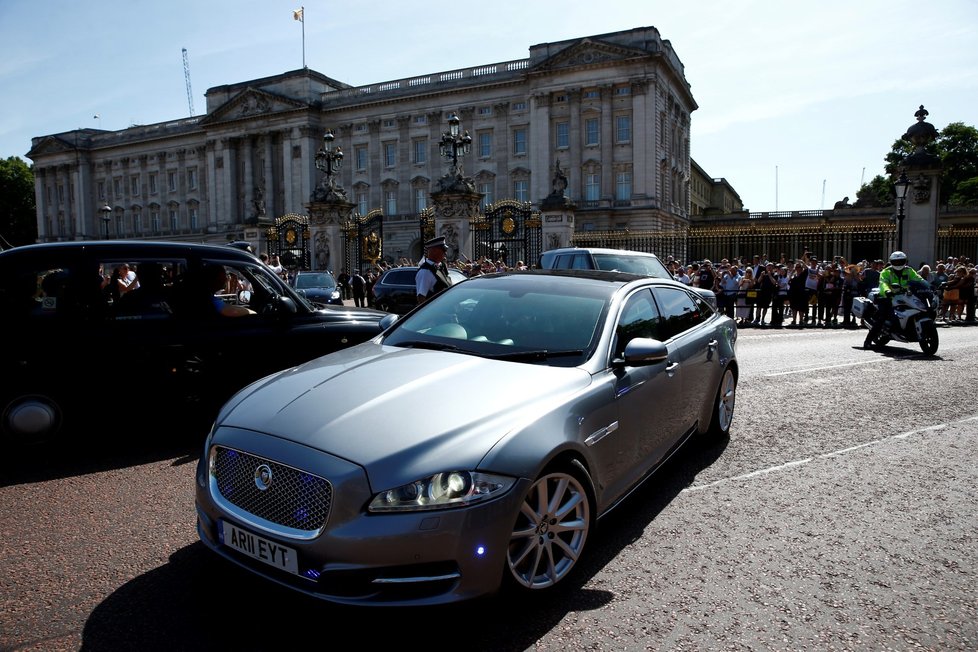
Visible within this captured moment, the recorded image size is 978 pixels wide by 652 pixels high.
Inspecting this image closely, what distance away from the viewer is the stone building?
52.4 m

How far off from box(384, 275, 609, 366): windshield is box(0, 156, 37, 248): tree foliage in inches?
4272

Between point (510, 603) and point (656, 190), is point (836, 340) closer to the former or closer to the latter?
point (510, 603)

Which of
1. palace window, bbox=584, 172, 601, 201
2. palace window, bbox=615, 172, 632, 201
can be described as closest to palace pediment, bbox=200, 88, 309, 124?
palace window, bbox=584, 172, 601, 201

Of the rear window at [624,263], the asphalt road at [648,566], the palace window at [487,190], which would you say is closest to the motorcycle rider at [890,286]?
the rear window at [624,263]

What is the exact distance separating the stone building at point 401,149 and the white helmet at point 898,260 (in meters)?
39.0

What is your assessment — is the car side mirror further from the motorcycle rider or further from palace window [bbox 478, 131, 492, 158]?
palace window [bbox 478, 131, 492, 158]

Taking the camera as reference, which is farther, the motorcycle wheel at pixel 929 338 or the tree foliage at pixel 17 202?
the tree foliage at pixel 17 202

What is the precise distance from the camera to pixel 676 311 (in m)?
5.14

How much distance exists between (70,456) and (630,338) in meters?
4.63

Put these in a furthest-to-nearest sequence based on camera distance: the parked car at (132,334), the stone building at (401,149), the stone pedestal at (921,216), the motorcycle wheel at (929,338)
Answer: the stone building at (401,149)
the stone pedestal at (921,216)
the motorcycle wheel at (929,338)
the parked car at (132,334)

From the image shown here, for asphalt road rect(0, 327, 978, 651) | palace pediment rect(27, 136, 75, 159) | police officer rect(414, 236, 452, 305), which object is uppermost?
palace pediment rect(27, 136, 75, 159)

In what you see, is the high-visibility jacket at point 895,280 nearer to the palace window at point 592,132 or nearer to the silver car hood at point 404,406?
the silver car hood at point 404,406

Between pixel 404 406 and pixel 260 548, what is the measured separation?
86 centimetres

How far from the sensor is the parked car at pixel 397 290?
1836cm
